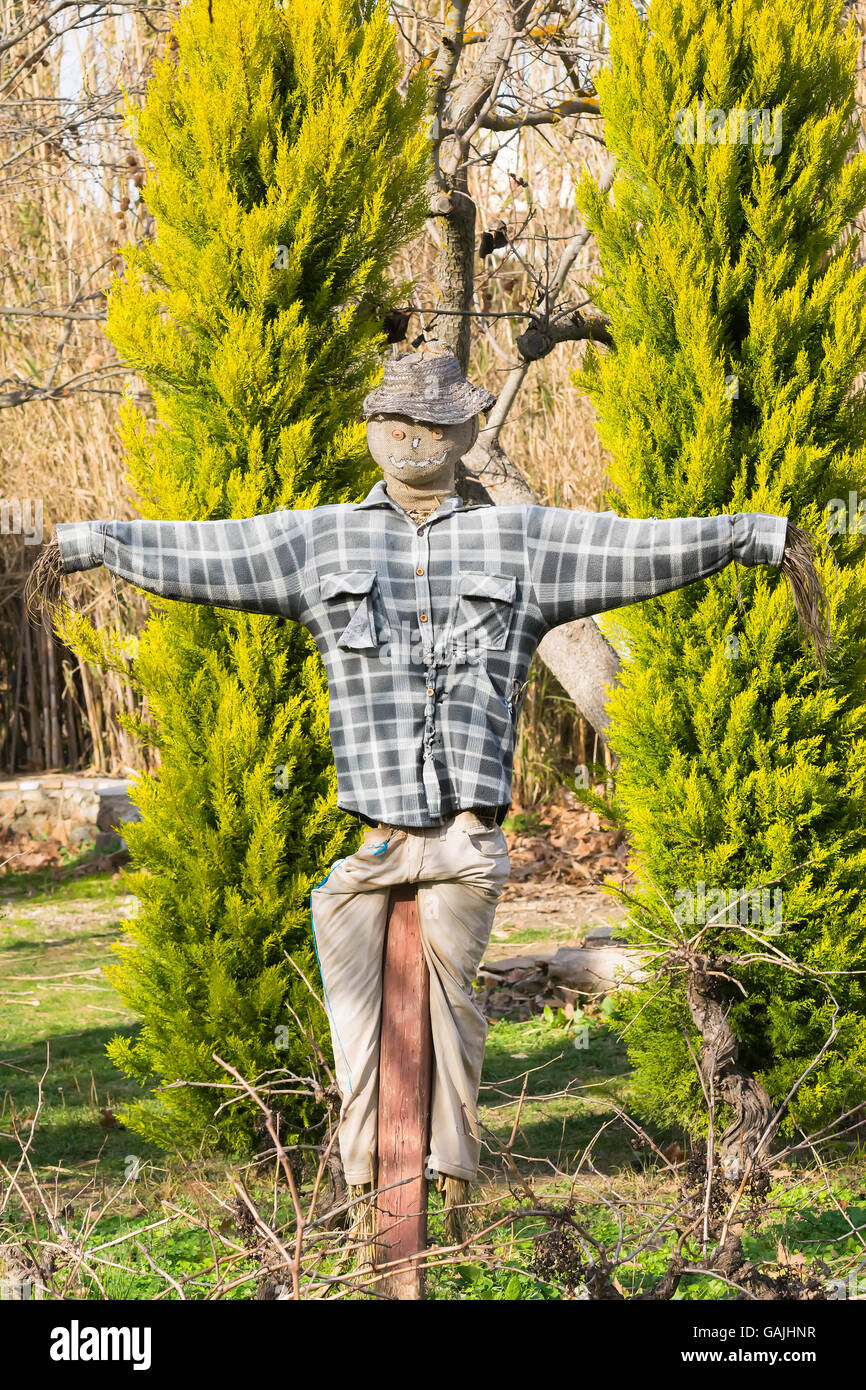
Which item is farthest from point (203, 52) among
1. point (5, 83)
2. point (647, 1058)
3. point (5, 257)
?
point (5, 257)

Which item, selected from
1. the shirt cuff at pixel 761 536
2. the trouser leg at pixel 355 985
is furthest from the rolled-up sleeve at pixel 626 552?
the trouser leg at pixel 355 985

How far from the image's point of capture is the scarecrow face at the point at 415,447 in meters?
3.00

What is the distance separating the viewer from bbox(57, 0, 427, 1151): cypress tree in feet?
15.2

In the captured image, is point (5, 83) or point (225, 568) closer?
point (225, 568)

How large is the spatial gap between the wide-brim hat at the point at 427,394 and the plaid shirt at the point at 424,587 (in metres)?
0.21

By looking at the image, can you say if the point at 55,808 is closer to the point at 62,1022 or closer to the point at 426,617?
the point at 62,1022

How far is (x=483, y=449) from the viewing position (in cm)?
702

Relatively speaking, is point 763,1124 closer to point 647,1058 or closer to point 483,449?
point 647,1058

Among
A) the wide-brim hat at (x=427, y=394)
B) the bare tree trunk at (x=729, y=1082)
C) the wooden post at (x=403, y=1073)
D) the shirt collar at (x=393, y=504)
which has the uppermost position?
the wide-brim hat at (x=427, y=394)

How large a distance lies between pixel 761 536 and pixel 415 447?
0.80m

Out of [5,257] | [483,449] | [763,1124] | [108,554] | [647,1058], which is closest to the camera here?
[108,554]

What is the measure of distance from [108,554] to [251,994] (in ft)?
7.78

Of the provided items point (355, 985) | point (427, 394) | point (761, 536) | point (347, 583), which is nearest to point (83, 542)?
point (347, 583)

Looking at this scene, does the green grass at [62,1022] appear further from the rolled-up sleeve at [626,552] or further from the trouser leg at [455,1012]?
the rolled-up sleeve at [626,552]
